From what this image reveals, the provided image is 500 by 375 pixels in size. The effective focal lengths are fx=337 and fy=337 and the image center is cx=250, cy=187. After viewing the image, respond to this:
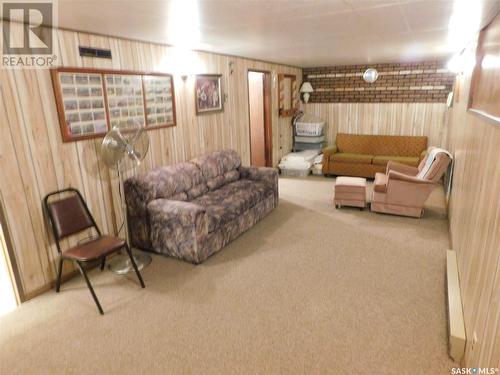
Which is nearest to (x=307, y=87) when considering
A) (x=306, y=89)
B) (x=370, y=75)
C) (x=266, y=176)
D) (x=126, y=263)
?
(x=306, y=89)

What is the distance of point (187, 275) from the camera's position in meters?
2.97

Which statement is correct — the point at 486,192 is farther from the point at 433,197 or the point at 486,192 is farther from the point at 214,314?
the point at 433,197

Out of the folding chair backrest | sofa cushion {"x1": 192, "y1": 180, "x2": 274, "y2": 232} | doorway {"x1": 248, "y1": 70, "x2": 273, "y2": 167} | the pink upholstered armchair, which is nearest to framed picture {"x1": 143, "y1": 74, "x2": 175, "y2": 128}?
sofa cushion {"x1": 192, "y1": 180, "x2": 274, "y2": 232}

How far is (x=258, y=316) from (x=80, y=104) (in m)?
2.26

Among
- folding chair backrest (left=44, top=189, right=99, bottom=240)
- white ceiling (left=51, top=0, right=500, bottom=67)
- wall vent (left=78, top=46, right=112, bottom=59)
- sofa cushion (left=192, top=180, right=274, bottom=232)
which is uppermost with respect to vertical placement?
white ceiling (left=51, top=0, right=500, bottom=67)

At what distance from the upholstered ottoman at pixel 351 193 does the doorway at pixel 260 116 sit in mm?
1829

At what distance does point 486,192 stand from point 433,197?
3.51 meters

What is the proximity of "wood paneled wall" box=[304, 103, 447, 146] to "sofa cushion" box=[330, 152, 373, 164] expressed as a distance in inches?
34.7

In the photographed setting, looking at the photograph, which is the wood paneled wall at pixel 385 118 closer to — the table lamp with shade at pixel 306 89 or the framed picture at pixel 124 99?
the table lamp with shade at pixel 306 89

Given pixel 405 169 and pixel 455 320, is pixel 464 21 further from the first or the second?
pixel 405 169

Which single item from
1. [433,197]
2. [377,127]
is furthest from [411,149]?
[433,197]

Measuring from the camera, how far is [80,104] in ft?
A: 9.39

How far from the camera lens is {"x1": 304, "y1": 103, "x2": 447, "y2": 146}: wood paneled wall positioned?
6.24 metres

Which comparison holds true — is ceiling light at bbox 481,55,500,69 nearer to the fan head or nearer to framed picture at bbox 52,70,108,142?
the fan head
